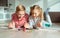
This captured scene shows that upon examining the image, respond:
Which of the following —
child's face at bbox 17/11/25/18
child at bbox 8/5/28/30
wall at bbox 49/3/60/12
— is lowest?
child at bbox 8/5/28/30

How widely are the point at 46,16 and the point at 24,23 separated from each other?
0.18 metres

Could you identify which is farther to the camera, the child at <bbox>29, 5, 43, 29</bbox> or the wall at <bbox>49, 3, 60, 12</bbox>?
the wall at <bbox>49, 3, 60, 12</bbox>

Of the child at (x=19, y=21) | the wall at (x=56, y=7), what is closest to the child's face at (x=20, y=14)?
the child at (x=19, y=21)

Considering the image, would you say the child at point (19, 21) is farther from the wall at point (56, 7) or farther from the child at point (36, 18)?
the wall at point (56, 7)

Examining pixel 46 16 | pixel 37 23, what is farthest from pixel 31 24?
pixel 46 16

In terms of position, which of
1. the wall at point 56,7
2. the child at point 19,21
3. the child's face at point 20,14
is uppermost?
the wall at point 56,7

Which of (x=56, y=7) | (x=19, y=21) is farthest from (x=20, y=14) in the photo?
(x=56, y=7)

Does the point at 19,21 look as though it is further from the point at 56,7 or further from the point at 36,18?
the point at 56,7

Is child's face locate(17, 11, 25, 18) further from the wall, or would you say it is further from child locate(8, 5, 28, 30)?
the wall

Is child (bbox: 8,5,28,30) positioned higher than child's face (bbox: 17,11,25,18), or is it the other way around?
child's face (bbox: 17,11,25,18)

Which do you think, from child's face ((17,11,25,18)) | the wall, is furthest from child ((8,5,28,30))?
the wall

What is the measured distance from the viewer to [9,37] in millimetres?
715

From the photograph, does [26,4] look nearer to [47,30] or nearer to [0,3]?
[0,3]

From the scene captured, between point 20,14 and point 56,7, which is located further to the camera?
point 56,7
